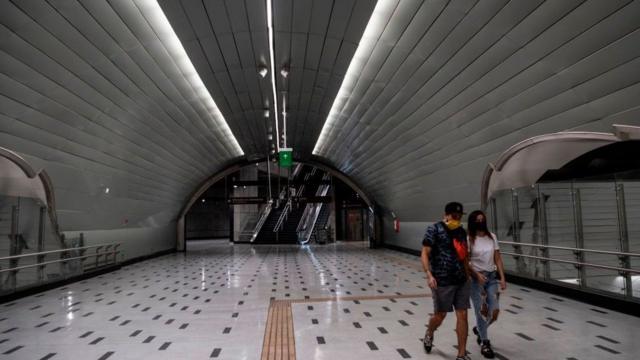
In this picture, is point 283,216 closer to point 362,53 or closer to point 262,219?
point 262,219

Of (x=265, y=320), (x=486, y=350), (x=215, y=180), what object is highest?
(x=215, y=180)

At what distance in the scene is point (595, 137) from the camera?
19.0 ft

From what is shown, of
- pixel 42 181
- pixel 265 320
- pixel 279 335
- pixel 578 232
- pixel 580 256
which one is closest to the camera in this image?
pixel 279 335

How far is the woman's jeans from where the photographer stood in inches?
163

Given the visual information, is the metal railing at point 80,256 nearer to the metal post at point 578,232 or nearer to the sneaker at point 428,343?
the sneaker at point 428,343

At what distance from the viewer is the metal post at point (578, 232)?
7.06 meters

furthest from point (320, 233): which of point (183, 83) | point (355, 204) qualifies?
point (183, 83)

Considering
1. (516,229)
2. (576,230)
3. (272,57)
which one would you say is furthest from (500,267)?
(272,57)

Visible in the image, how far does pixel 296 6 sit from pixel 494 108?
4.18 meters

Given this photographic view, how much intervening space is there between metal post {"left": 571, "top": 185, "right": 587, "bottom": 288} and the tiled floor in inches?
24.8

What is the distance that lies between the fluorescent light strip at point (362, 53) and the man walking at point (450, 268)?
416 cm

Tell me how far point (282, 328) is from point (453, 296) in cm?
248

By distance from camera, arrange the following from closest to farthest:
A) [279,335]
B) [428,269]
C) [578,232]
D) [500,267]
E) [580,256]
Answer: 1. [428,269]
2. [500,267]
3. [279,335]
4. [580,256]
5. [578,232]

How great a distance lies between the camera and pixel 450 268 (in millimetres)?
3846
